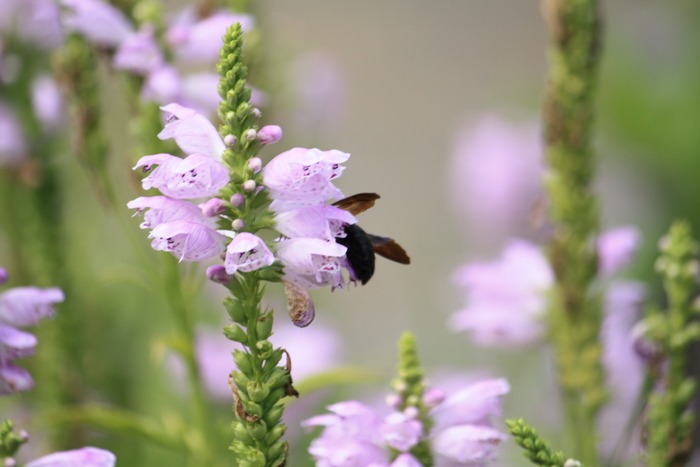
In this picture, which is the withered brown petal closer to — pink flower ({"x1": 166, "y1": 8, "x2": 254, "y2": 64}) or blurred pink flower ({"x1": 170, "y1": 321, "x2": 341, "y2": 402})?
pink flower ({"x1": 166, "y1": 8, "x2": 254, "y2": 64})

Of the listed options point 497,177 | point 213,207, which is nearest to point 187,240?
point 213,207

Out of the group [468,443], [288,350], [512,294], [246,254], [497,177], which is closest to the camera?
[246,254]

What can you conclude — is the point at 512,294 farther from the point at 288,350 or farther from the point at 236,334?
the point at 236,334

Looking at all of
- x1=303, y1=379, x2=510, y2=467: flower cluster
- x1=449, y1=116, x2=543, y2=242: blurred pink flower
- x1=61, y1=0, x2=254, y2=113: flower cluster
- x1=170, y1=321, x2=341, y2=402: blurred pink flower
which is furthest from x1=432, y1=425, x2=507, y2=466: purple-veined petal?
x1=449, y1=116, x2=543, y2=242: blurred pink flower

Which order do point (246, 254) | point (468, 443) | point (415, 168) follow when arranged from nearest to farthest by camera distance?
1. point (246, 254)
2. point (468, 443)
3. point (415, 168)

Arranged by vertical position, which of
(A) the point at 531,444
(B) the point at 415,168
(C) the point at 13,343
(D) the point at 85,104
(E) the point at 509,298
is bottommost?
(A) the point at 531,444

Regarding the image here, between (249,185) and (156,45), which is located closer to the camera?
(249,185)

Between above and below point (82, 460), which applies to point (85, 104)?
above
